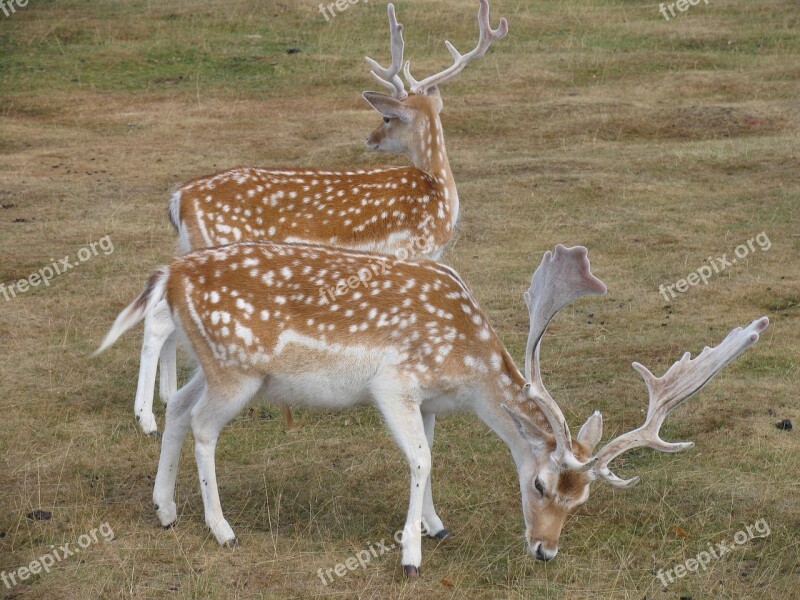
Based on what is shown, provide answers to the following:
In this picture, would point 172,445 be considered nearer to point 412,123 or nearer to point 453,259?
point 412,123

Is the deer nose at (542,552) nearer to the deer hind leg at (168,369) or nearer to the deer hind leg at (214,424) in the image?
the deer hind leg at (214,424)

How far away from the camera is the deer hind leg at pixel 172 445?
611 cm

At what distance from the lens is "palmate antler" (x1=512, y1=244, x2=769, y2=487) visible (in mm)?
5314

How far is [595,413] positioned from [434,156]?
416cm

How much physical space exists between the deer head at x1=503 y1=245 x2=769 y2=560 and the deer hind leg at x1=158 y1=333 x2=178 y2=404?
3150 millimetres

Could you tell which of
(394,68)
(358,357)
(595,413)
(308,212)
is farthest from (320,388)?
(394,68)

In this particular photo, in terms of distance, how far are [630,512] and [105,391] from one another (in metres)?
3.77

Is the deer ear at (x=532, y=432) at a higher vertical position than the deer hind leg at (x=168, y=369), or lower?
higher

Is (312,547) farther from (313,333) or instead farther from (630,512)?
(630,512)

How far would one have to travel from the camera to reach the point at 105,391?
27.0 ft

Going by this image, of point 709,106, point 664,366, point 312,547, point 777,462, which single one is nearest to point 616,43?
point 709,106

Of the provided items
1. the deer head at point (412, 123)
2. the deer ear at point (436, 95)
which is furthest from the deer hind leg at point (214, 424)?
the deer ear at point (436, 95)

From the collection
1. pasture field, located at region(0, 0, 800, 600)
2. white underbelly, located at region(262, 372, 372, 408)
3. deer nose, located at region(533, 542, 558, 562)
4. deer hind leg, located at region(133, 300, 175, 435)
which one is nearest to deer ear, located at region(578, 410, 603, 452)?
deer nose, located at region(533, 542, 558, 562)

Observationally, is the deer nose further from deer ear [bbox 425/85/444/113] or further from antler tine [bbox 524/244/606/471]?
deer ear [bbox 425/85/444/113]
